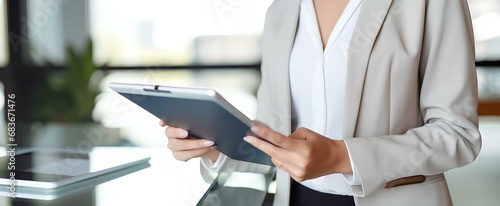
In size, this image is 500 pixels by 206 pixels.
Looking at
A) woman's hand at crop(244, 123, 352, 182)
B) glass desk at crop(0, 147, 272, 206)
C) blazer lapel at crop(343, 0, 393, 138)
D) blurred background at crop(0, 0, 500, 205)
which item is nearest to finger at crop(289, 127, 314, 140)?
woman's hand at crop(244, 123, 352, 182)

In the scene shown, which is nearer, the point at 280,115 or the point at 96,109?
the point at 280,115

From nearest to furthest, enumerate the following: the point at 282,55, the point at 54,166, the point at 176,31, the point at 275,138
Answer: the point at 275,138 → the point at 282,55 → the point at 54,166 → the point at 176,31

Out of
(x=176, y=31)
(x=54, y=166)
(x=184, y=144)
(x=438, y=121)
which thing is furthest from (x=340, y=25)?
(x=176, y=31)

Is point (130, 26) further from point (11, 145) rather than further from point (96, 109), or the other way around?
point (11, 145)

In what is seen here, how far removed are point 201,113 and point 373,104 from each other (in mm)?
262

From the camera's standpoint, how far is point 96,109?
3.86 meters

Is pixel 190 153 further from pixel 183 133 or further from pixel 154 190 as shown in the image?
pixel 154 190

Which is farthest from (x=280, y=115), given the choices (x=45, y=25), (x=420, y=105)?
(x=45, y=25)

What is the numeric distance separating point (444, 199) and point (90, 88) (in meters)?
3.38

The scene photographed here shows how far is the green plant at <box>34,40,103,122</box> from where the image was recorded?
146 inches

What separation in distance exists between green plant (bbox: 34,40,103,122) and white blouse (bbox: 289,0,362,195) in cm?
319

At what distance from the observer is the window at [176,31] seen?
148 inches

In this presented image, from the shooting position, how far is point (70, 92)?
3.72 m

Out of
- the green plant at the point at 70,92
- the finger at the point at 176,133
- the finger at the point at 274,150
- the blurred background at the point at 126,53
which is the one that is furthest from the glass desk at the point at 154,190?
the green plant at the point at 70,92
